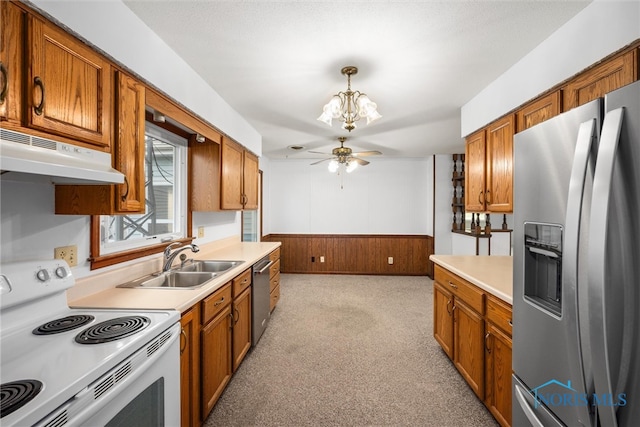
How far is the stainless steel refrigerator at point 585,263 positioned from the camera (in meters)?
0.75

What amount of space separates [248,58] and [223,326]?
1930mm

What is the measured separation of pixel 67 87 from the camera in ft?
3.97

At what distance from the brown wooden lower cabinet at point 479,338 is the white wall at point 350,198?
334 cm

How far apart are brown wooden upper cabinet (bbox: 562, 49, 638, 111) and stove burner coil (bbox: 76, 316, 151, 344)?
241cm

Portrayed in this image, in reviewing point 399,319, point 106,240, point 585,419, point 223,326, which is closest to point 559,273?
point 585,419

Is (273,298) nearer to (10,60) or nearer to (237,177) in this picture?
(237,177)

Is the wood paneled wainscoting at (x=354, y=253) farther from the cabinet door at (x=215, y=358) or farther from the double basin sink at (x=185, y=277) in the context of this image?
the cabinet door at (x=215, y=358)

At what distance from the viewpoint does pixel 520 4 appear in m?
1.51

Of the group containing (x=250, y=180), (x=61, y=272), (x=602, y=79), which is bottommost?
(x=61, y=272)

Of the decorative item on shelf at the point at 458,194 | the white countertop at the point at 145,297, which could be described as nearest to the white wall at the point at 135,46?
the white countertop at the point at 145,297

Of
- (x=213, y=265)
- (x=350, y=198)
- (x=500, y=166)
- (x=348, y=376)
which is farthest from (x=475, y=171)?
(x=350, y=198)

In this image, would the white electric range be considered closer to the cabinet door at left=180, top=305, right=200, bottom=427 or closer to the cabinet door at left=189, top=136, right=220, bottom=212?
the cabinet door at left=180, top=305, right=200, bottom=427

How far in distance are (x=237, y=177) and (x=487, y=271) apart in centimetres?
265

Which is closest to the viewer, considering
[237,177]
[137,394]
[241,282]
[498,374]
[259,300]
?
[137,394]
